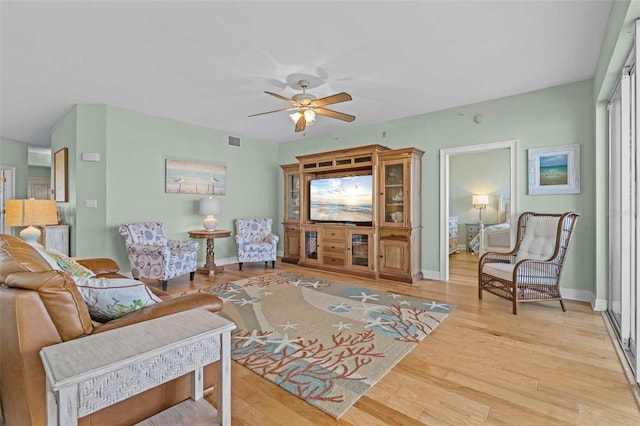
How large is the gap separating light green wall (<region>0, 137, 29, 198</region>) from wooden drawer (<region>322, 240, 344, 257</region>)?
23.3 feet

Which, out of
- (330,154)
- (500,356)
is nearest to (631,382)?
(500,356)

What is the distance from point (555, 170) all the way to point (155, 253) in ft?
17.0

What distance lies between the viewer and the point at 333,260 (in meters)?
5.27

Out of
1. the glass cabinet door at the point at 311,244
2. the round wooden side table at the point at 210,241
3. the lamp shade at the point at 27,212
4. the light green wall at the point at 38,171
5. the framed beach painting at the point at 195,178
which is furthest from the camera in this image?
the light green wall at the point at 38,171

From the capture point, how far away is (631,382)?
1910 millimetres

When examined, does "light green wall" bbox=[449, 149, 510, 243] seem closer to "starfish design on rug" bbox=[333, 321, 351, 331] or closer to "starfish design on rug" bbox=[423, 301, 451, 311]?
"starfish design on rug" bbox=[423, 301, 451, 311]

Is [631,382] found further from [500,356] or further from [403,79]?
[403,79]

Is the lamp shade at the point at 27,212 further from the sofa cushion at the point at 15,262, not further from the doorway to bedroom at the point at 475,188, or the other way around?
the doorway to bedroom at the point at 475,188

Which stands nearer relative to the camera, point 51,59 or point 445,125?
point 51,59

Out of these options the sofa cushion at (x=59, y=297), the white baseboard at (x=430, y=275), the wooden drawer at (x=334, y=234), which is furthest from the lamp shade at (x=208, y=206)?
the sofa cushion at (x=59, y=297)

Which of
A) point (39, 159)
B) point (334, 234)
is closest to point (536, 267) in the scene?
point (334, 234)

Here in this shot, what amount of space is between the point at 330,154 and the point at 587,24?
3491mm

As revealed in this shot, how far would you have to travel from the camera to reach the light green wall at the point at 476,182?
7.75 m

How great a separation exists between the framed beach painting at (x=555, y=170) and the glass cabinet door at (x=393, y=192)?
1.65 metres
